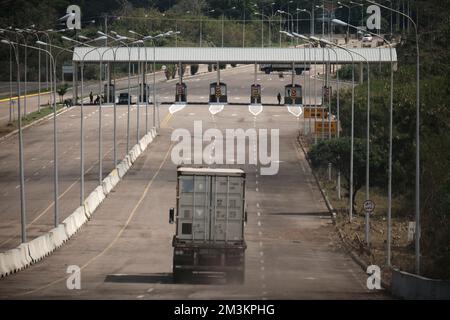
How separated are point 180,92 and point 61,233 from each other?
8355 cm

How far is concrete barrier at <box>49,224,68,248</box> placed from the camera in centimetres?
6589

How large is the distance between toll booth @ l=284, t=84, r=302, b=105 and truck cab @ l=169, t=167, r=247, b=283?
98553mm

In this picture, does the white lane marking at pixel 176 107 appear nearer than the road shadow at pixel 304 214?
No

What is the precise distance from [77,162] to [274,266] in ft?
151

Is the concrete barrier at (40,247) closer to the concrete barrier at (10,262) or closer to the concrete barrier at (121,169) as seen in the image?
the concrete barrier at (10,262)

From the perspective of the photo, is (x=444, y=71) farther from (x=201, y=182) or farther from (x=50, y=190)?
(x=201, y=182)

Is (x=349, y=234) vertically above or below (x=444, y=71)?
below

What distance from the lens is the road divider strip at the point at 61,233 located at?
56134 mm

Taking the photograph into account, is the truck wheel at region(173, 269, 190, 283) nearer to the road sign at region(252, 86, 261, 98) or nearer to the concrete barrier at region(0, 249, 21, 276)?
the concrete barrier at region(0, 249, 21, 276)

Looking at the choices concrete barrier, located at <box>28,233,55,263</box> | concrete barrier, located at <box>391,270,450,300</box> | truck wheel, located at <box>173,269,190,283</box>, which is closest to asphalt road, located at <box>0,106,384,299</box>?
truck wheel, located at <box>173,269,190,283</box>

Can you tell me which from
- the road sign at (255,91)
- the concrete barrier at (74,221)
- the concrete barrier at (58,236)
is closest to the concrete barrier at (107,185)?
the concrete barrier at (74,221)
